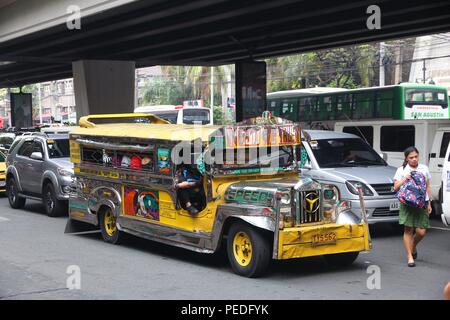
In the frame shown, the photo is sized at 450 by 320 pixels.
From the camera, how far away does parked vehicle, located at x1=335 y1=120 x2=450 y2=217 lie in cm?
1409

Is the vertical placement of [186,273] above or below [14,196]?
above

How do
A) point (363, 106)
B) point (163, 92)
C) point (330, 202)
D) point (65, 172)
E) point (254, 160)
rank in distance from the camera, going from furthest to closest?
point (163, 92) → point (363, 106) → point (65, 172) → point (254, 160) → point (330, 202)

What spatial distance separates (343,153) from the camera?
42.4 feet

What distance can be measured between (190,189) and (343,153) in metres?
4.53

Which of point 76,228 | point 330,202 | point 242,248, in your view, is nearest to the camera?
point 242,248

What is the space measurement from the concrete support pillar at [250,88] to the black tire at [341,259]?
18166mm

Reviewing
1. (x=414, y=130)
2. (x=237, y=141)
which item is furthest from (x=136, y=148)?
(x=414, y=130)

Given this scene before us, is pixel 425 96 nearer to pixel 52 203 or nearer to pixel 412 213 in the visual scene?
pixel 52 203

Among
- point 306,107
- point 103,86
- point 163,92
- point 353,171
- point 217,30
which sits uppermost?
point 217,30

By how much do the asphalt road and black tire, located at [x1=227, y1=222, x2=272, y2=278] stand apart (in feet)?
0.38

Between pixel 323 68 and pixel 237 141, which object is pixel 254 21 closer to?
pixel 237 141

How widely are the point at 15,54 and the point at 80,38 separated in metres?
6.11

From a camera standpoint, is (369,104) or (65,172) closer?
(65,172)
